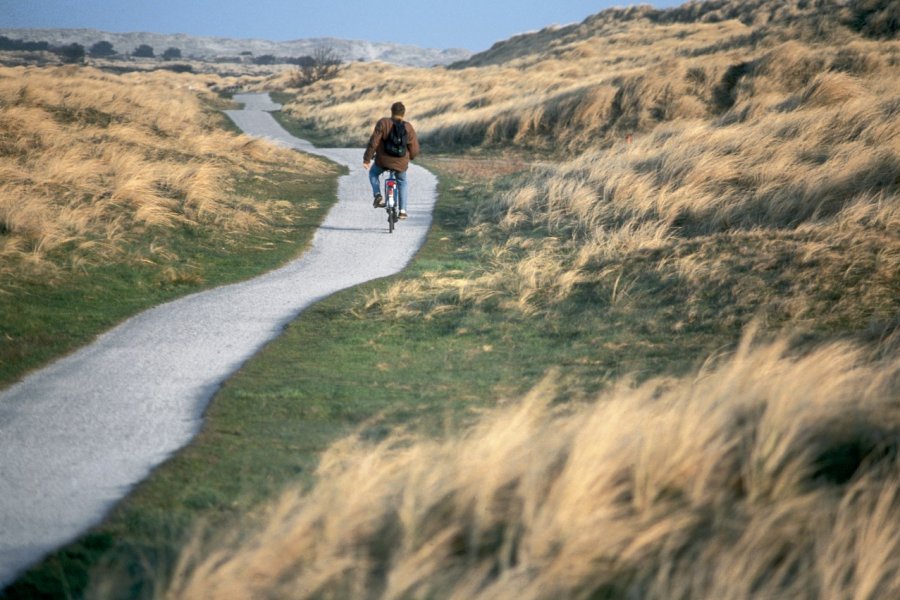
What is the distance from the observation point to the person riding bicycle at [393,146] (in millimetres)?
13711

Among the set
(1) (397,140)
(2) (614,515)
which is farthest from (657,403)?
(1) (397,140)

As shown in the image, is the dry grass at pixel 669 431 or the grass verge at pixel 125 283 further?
the grass verge at pixel 125 283

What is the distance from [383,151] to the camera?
45.8 feet

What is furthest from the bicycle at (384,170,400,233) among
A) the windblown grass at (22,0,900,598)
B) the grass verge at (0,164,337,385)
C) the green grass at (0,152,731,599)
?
the green grass at (0,152,731,599)

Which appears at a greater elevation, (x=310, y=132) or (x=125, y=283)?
(x=310, y=132)

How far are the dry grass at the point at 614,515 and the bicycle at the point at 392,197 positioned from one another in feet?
33.1

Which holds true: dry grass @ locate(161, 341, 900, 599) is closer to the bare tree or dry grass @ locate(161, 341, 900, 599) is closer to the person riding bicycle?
the person riding bicycle

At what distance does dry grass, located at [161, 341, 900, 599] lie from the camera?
3.15 meters

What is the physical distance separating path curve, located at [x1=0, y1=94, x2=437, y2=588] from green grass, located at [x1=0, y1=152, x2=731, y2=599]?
0.19 metres

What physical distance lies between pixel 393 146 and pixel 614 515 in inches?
431

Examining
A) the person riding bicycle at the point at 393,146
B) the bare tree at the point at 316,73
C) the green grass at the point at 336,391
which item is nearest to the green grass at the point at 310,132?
the person riding bicycle at the point at 393,146

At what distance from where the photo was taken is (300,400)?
6.47 m

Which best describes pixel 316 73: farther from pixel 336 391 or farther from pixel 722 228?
pixel 336 391

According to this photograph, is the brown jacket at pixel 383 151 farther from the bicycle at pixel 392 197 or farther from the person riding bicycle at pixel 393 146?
the bicycle at pixel 392 197
